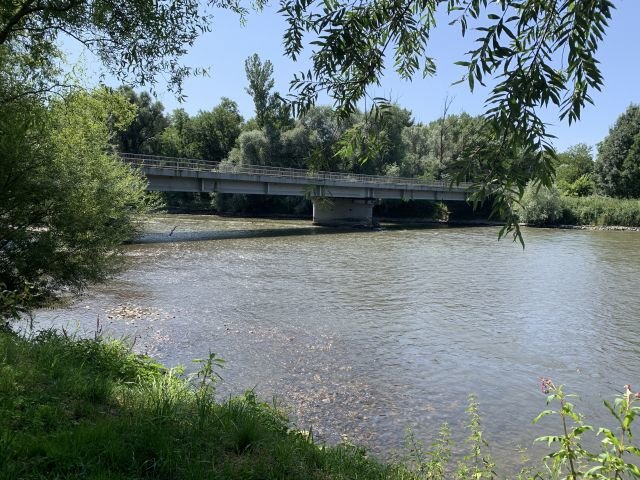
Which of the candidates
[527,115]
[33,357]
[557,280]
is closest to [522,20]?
[527,115]

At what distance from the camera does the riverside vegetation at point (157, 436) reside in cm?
371

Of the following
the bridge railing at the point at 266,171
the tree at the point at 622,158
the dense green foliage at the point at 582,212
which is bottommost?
the dense green foliage at the point at 582,212

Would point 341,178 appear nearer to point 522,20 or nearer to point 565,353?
point 565,353

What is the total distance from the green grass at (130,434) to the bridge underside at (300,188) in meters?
17.6

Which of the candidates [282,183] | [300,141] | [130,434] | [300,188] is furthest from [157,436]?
[300,141]

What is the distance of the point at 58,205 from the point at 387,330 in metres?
9.43

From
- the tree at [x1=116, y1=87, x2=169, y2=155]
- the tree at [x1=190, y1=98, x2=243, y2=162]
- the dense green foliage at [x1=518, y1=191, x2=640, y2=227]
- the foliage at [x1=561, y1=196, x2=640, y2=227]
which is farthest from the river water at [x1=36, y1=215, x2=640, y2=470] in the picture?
the tree at [x1=190, y1=98, x2=243, y2=162]

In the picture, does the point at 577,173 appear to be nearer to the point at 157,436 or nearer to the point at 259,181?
the point at 259,181

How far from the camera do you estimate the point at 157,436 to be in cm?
430

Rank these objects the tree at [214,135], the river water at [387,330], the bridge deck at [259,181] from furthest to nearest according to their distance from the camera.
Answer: the tree at [214,135] < the bridge deck at [259,181] < the river water at [387,330]

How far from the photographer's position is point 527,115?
8.06ft

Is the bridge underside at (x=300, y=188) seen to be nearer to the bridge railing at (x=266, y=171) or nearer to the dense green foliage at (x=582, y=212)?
the bridge railing at (x=266, y=171)

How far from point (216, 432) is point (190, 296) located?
1437cm

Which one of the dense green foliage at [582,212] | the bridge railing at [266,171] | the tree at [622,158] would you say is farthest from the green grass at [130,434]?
the tree at [622,158]
